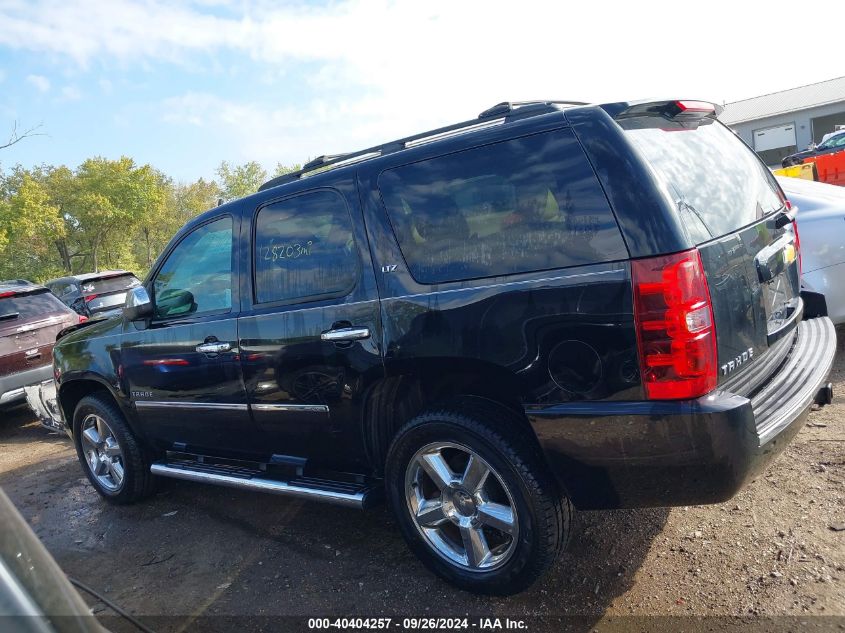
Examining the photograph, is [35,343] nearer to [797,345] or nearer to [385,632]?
[385,632]

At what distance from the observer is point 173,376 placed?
13.6 feet

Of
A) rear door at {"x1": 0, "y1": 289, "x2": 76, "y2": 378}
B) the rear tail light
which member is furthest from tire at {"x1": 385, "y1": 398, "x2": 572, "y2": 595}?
rear door at {"x1": 0, "y1": 289, "x2": 76, "y2": 378}

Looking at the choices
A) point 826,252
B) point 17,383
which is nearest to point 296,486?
point 826,252

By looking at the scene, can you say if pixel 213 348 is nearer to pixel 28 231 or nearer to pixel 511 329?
pixel 511 329

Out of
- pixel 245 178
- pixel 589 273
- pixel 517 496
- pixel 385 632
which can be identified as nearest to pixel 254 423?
pixel 385 632

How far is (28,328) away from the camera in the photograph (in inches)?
310

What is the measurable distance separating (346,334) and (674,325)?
1509mm

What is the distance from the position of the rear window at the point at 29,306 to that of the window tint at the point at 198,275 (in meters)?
4.71

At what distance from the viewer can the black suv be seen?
8.01 ft

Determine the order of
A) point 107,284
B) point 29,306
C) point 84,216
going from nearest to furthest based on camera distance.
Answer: point 29,306 < point 107,284 < point 84,216

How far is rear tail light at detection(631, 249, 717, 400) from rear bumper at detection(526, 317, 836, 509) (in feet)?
0.27

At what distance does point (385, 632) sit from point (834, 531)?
6.99 ft

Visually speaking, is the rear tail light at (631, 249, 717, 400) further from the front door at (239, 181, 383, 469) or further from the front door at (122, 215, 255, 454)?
the front door at (122, 215, 255, 454)

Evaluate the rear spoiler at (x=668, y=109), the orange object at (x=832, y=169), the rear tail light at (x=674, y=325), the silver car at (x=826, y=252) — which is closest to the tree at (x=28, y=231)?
the orange object at (x=832, y=169)
